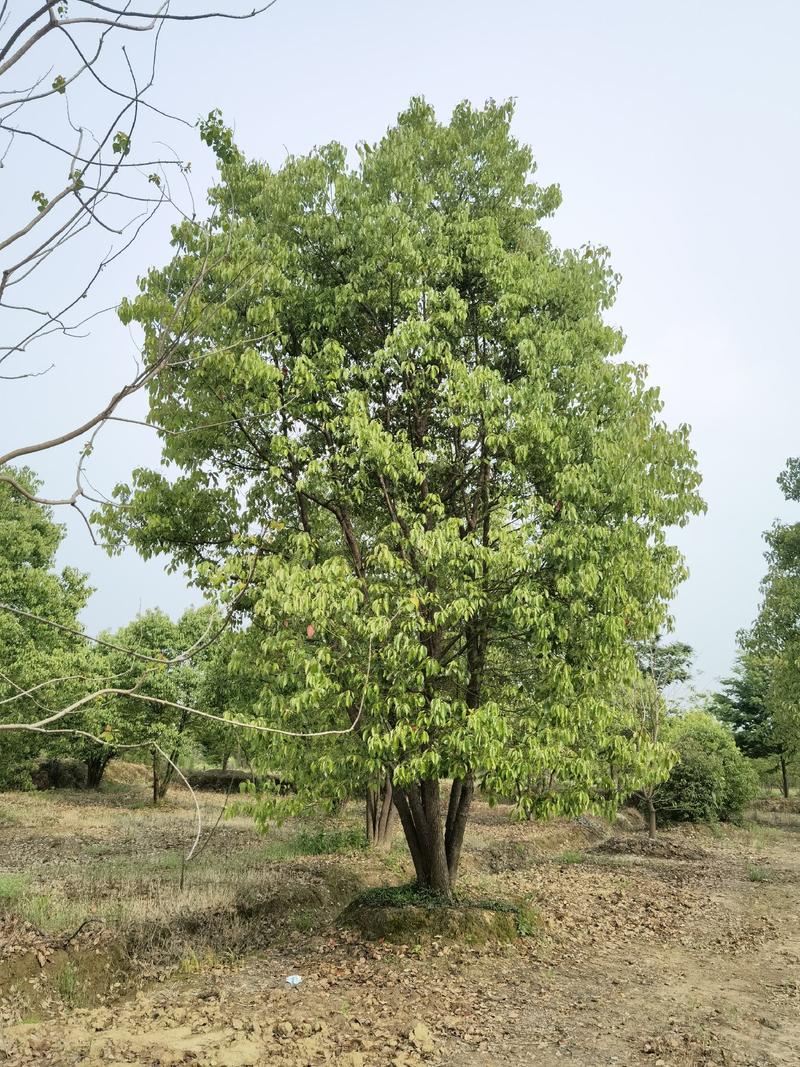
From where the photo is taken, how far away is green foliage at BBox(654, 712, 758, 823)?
23406 millimetres

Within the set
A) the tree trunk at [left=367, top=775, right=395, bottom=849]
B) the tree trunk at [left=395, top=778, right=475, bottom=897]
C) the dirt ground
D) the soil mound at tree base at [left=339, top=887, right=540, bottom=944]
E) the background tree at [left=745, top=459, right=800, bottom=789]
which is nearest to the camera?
the dirt ground

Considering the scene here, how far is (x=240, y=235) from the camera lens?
1021 cm

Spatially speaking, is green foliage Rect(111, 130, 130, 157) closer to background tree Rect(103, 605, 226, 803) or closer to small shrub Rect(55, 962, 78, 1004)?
small shrub Rect(55, 962, 78, 1004)

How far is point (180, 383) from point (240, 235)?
2183mm

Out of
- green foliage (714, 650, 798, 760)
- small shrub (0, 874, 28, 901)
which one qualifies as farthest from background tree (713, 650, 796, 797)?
small shrub (0, 874, 28, 901)

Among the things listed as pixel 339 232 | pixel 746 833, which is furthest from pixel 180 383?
pixel 746 833

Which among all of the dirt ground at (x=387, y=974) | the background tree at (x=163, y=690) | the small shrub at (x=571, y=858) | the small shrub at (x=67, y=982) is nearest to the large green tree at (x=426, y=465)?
the dirt ground at (x=387, y=974)

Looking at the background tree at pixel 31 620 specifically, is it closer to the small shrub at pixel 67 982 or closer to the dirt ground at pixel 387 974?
the dirt ground at pixel 387 974

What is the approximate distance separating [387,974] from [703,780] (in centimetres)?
1816

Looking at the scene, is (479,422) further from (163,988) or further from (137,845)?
(137,845)

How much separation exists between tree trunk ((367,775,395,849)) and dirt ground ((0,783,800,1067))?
136 cm

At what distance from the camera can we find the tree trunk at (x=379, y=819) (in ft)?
57.9

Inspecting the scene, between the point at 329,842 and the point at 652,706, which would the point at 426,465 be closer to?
the point at 329,842

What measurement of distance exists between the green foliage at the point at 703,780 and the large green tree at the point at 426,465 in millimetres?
14344
